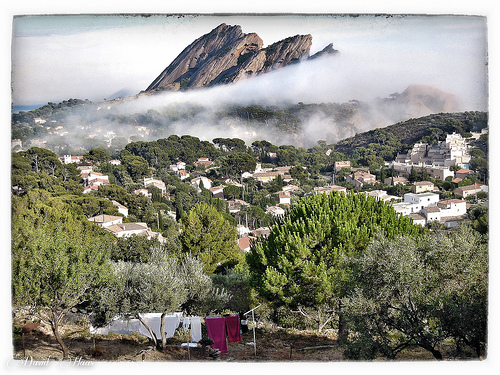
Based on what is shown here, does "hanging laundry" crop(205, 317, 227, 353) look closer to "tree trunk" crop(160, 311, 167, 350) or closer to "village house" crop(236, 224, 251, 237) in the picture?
"tree trunk" crop(160, 311, 167, 350)

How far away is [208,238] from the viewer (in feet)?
34.8

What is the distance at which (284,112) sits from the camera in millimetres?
17203

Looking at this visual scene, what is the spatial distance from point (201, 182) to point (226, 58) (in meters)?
6.83

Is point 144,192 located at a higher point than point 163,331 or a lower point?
higher

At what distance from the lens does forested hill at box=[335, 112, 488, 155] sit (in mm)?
8692

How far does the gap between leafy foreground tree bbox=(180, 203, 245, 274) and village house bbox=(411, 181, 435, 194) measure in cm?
569

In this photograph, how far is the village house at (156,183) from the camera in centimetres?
1948

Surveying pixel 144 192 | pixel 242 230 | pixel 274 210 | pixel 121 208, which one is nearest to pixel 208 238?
pixel 274 210

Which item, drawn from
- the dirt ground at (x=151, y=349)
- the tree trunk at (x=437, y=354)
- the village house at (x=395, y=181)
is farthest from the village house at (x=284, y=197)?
the tree trunk at (x=437, y=354)

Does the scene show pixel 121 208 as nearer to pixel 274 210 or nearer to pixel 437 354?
pixel 274 210

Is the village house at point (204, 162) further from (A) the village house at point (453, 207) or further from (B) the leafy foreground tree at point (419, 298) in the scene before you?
(B) the leafy foreground tree at point (419, 298)

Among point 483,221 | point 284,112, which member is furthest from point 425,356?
point 284,112
